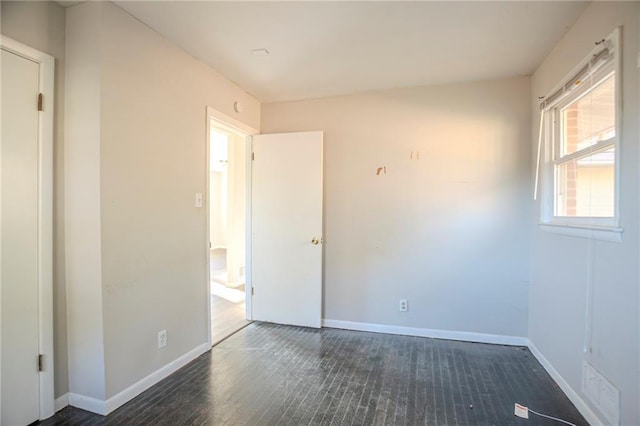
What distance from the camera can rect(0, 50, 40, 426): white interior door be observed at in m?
1.68

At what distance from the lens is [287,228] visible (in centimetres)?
347

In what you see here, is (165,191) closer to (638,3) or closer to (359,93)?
(359,93)

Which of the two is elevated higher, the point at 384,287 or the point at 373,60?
the point at 373,60

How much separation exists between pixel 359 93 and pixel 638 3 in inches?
84.9

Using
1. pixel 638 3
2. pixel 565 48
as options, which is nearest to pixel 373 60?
pixel 565 48

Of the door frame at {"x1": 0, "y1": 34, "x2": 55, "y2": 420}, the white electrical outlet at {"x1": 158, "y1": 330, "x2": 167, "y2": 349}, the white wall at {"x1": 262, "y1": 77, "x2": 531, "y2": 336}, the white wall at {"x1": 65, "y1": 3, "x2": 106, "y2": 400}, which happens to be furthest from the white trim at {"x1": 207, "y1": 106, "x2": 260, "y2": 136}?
the white electrical outlet at {"x1": 158, "y1": 330, "x2": 167, "y2": 349}

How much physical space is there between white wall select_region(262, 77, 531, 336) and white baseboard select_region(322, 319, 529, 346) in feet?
0.15

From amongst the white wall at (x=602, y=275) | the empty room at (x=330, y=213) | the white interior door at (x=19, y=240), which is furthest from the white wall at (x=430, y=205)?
the white interior door at (x=19, y=240)

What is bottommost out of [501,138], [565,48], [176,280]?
[176,280]

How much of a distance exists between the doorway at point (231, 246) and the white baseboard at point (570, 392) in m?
2.76

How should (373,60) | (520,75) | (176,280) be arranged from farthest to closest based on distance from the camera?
1. (520,75)
2. (373,60)
3. (176,280)

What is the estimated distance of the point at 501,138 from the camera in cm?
296

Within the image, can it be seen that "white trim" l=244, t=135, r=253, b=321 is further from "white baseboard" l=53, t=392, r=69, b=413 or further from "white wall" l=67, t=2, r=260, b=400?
"white baseboard" l=53, t=392, r=69, b=413

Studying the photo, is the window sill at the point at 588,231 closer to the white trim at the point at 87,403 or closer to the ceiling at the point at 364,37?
the ceiling at the point at 364,37
